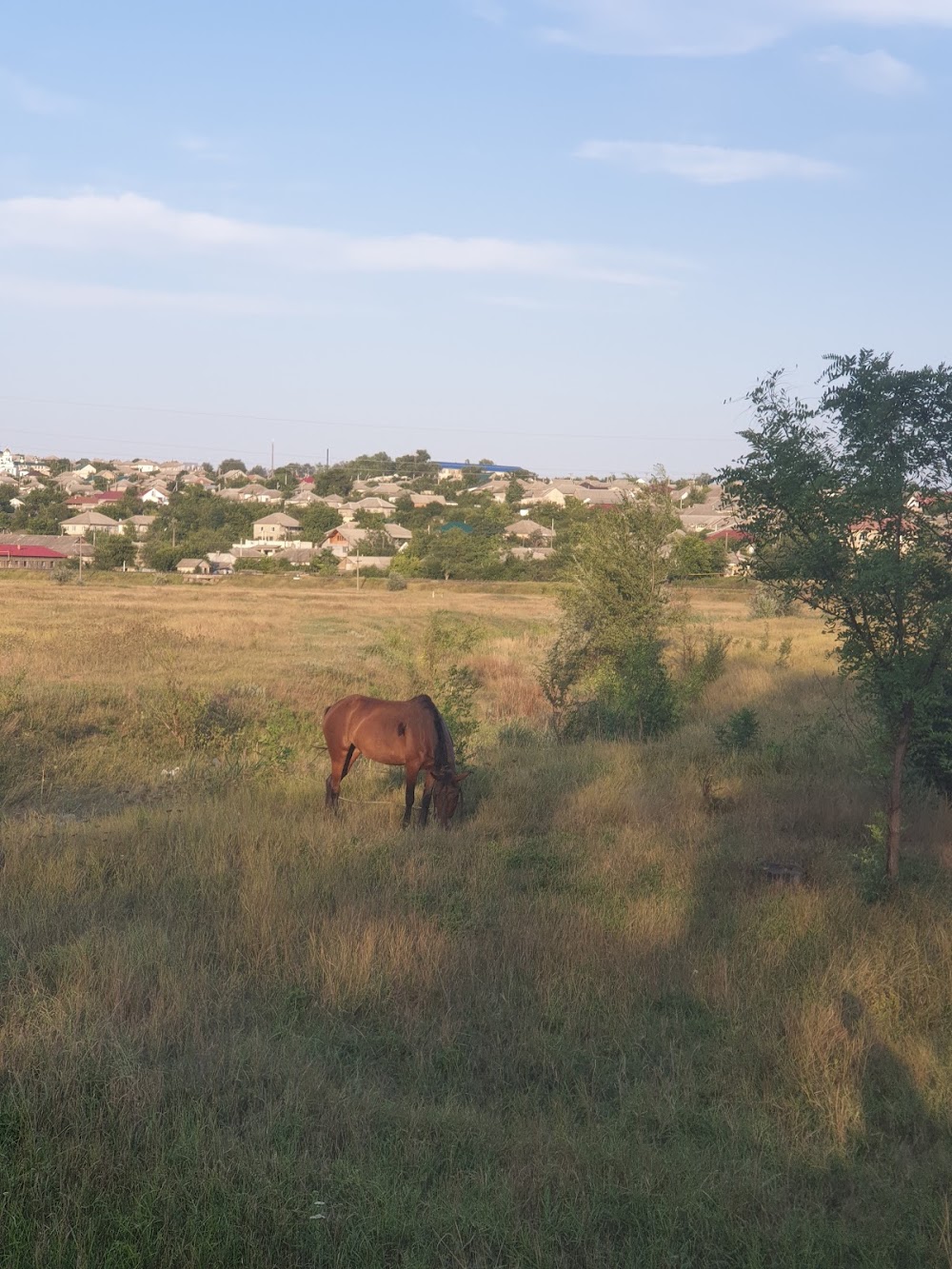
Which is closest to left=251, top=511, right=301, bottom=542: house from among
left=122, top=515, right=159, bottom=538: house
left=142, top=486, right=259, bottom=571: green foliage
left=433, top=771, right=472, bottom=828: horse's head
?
left=142, top=486, right=259, bottom=571: green foliage

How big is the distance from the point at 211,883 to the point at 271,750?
16.0ft

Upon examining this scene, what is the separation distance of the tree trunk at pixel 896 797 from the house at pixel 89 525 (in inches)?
4332

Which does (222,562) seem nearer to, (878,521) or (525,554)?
(525,554)

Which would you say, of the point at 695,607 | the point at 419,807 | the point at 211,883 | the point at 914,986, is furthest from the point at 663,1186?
the point at 695,607

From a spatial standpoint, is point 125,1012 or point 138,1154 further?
point 125,1012

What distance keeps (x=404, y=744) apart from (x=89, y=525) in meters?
113

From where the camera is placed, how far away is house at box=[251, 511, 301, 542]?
4557 inches

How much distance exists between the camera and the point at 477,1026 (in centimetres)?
611

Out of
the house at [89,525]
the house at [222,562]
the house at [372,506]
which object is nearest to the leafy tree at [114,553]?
the house at [222,562]

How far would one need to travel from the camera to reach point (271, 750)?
1320 centimetres

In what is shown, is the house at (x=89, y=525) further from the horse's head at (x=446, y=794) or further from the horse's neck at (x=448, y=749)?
the horse's head at (x=446, y=794)

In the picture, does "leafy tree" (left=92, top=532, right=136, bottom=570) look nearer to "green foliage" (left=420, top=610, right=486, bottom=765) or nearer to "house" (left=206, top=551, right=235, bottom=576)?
"house" (left=206, top=551, right=235, bottom=576)

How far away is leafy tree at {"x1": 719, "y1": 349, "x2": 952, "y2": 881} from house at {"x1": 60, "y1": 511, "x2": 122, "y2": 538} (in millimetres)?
109364

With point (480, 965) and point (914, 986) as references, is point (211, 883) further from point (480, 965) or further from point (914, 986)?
point (914, 986)
